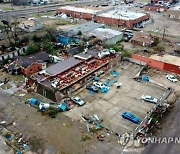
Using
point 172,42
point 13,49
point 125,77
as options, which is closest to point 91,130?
point 125,77

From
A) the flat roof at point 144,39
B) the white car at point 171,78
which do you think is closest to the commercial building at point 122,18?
the flat roof at point 144,39

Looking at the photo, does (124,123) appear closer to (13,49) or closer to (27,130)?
(27,130)

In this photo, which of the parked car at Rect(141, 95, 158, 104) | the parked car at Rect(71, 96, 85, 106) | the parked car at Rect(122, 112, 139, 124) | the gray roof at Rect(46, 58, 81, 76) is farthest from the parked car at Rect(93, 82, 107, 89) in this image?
the parked car at Rect(122, 112, 139, 124)

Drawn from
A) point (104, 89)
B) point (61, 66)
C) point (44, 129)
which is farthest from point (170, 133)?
point (61, 66)

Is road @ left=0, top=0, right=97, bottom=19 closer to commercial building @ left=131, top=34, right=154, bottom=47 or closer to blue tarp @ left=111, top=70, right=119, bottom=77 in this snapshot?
commercial building @ left=131, top=34, right=154, bottom=47

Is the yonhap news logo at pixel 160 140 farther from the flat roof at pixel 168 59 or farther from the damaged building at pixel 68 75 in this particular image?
the flat roof at pixel 168 59

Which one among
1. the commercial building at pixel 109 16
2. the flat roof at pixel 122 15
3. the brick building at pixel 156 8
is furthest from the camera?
the brick building at pixel 156 8
